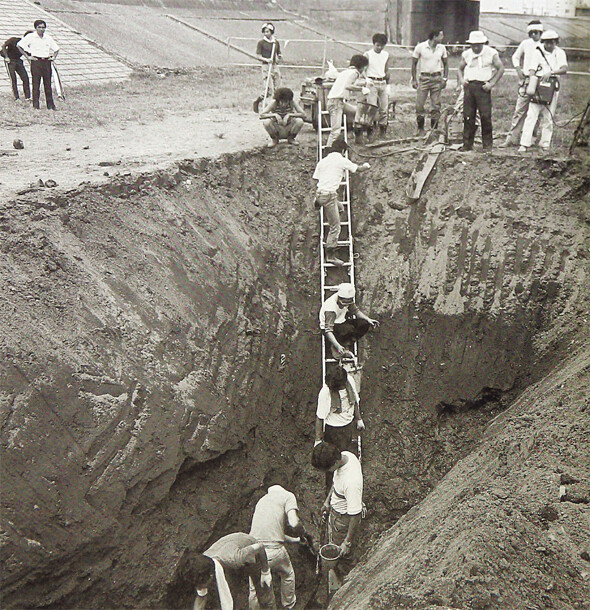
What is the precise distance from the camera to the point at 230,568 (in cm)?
589

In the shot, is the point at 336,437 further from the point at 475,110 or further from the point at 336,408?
the point at 475,110

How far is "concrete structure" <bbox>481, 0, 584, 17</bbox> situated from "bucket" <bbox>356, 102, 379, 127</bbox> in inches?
184

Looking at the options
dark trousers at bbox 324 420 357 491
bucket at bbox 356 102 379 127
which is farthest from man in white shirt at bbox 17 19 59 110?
dark trousers at bbox 324 420 357 491

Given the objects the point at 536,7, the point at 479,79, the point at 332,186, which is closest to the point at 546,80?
the point at 479,79

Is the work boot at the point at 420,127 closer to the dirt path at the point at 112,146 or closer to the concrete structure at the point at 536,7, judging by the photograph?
the dirt path at the point at 112,146

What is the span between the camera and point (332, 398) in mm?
7594

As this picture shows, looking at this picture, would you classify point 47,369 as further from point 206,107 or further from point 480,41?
point 206,107

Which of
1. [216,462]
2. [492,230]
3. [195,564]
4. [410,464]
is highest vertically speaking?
[492,230]

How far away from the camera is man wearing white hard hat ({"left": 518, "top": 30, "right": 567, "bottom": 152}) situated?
402 inches

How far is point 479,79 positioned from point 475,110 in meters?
0.50

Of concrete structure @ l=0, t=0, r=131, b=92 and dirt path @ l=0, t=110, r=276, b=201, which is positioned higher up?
concrete structure @ l=0, t=0, r=131, b=92

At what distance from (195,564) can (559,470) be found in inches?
132

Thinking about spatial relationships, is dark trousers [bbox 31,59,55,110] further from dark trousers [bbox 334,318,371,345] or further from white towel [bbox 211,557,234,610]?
white towel [bbox 211,557,234,610]

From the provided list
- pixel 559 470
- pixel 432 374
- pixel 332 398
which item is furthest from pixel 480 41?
pixel 559 470
